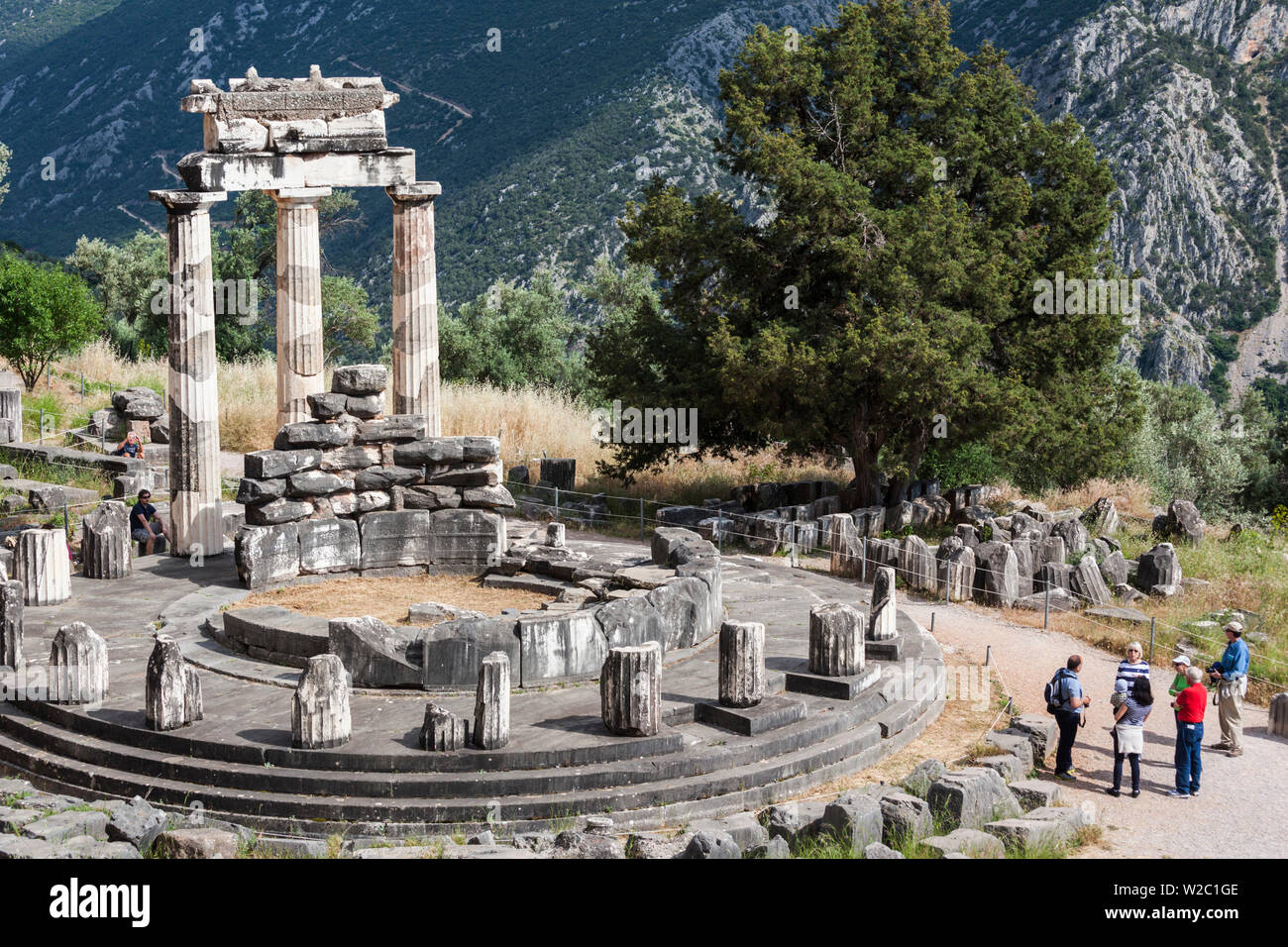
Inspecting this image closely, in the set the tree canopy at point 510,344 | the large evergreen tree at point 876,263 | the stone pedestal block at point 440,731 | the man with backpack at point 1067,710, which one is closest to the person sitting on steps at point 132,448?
the large evergreen tree at point 876,263

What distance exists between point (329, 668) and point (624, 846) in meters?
3.07

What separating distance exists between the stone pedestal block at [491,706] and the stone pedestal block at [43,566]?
7462 mm

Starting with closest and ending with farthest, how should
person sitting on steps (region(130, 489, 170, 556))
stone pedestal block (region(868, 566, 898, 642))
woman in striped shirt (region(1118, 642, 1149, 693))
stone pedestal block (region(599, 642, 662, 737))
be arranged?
stone pedestal block (region(599, 642, 662, 737)) → woman in striped shirt (region(1118, 642, 1149, 693)) → stone pedestal block (region(868, 566, 898, 642)) → person sitting on steps (region(130, 489, 170, 556))

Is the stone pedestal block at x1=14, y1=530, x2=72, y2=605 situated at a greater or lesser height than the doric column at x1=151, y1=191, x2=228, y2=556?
lesser

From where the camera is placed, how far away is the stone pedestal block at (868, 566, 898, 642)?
15.7m

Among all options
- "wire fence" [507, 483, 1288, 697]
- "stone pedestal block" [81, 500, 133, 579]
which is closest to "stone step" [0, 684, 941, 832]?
"stone pedestal block" [81, 500, 133, 579]

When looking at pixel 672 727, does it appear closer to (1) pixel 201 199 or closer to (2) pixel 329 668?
(2) pixel 329 668

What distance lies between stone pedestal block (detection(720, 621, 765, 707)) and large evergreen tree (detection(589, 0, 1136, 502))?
10.4 m

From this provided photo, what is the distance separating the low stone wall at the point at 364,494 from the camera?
55.8ft

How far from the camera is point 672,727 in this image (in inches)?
501

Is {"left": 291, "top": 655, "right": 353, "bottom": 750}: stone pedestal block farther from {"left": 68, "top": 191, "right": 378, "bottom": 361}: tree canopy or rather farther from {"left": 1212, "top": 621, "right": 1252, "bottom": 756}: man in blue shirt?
{"left": 68, "top": 191, "right": 378, "bottom": 361}: tree canopy

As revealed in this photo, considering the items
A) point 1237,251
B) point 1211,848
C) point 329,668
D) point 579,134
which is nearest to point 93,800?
point 329,668

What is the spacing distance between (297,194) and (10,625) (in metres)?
8.04

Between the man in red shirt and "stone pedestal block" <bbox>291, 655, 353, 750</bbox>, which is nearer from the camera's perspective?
"stone pedestal block" <bbox>291, 655, 353, 750</bbox>
